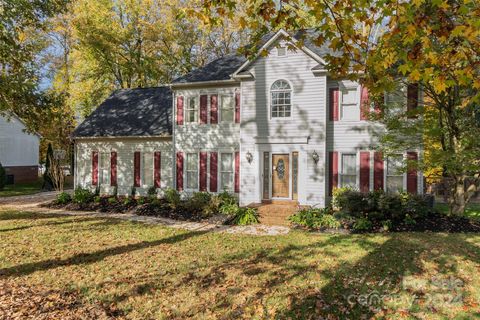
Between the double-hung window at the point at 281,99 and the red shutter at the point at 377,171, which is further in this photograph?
the double-hung window at the point at 281,99

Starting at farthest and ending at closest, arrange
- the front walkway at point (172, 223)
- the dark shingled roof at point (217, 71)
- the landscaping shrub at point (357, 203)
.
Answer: the dark shingled roof at point (217, 71) → the landscaping shrub at point (357, 203) → the front walkway at point (172, 223)

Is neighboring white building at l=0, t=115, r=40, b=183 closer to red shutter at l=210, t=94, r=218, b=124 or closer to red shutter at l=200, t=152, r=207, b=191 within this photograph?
red shutter at l=200, t=152, r=207, b=191

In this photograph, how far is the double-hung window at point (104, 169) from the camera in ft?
64.7

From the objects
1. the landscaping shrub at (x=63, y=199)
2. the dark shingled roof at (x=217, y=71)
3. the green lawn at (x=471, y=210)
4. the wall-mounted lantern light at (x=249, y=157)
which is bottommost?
the green lawn at (x=471, y=210)

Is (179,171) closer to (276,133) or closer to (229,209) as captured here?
(229,209)

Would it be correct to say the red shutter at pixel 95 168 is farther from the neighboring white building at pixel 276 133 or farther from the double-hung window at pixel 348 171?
the double-hung window at pixel 348 171

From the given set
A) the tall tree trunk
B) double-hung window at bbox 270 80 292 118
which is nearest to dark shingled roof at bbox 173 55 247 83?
double-hung window at bbox 270 80 292 118

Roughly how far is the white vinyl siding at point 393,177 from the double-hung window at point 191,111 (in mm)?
9557

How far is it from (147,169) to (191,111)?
4462mm

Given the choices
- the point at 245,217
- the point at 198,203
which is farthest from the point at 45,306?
the point at 198,203

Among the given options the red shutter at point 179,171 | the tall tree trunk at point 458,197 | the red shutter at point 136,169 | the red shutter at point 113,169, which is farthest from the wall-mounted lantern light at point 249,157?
the red shutter at point 113,169

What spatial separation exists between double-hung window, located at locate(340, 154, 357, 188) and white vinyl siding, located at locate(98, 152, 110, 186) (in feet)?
44.3

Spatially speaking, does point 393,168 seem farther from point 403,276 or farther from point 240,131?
point 403,276

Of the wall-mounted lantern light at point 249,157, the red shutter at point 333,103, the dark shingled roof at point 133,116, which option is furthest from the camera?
the dark shingled roof at point 133,116
